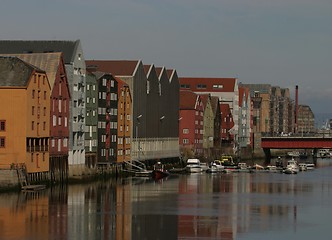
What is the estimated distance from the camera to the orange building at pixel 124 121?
445 ft

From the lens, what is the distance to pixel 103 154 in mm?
127500

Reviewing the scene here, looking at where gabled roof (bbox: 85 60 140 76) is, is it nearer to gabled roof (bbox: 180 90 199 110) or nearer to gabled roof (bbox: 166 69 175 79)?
gabled roof (bbox: 166 69 175 79)

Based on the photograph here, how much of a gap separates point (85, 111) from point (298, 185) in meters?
27.2

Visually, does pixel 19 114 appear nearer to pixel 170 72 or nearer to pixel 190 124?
pixel 170 72

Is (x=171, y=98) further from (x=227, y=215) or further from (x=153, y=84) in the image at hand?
(x=227, y=215)

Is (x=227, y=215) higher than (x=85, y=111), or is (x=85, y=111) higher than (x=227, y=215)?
(x=85, y=111)

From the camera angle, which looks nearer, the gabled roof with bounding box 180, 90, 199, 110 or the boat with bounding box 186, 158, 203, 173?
the boat with bounding box 186, 158, 203, 173

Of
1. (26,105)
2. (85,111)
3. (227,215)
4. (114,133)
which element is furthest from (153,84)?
(227,215)

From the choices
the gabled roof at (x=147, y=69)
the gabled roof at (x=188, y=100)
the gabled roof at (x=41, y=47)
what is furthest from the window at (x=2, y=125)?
the gabled roof at (x=188, y=100)

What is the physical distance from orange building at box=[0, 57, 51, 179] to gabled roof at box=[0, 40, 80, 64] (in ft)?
48.9

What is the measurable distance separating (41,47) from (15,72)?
2030 centimetres

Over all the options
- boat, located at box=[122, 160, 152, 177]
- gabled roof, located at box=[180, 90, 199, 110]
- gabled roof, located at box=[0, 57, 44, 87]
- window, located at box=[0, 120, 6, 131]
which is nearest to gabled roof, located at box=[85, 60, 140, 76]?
boat, located at box=[122, 160, 152, 177]

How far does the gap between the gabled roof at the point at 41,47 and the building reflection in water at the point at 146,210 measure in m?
15.2

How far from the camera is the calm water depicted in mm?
68062
